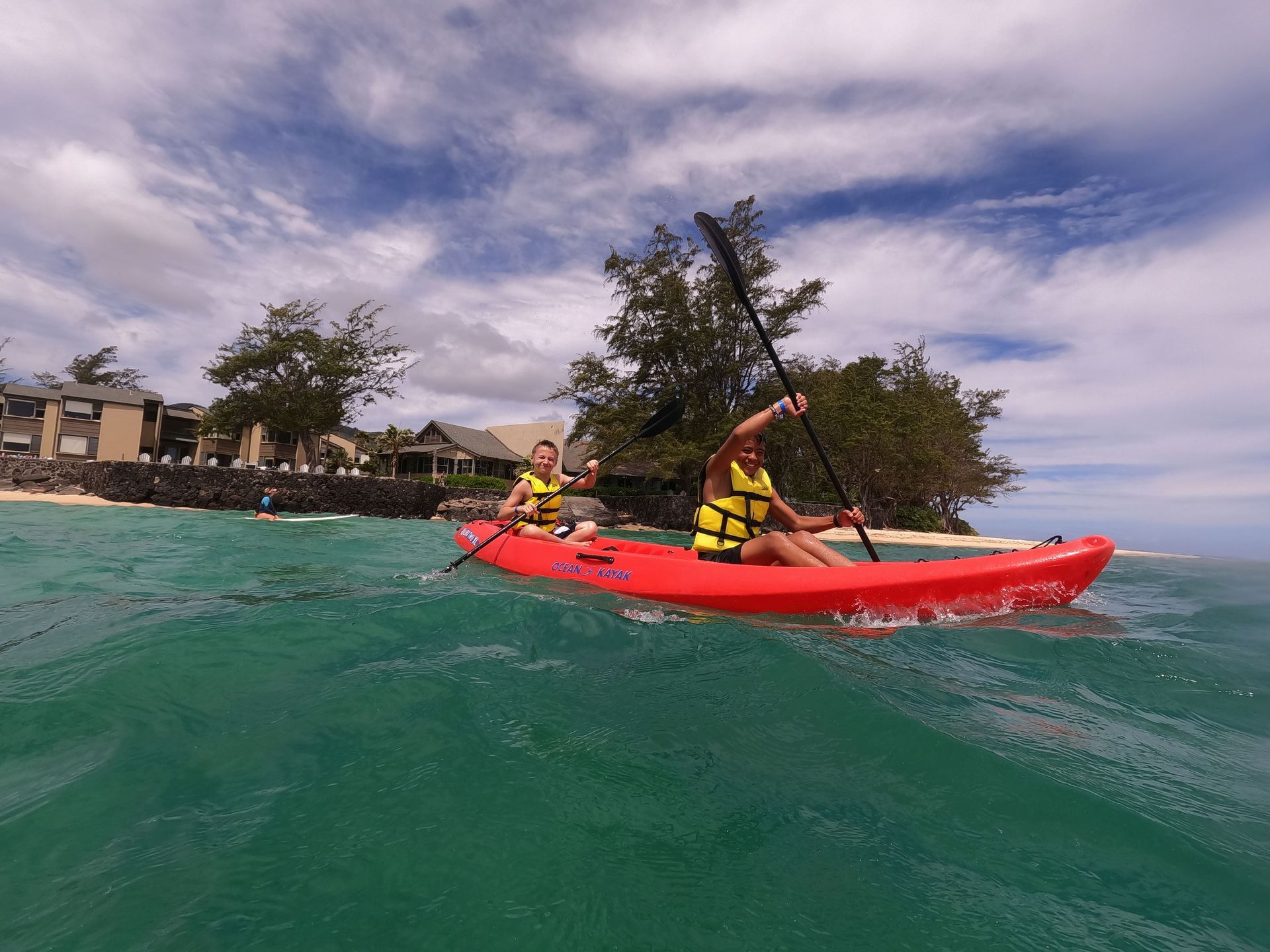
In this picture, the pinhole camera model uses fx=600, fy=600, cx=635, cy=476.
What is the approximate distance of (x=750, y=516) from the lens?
5.63 meters

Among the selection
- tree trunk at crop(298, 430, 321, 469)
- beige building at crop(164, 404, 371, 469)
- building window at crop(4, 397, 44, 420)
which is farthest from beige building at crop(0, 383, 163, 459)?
tree trunk at crop(298, 430, 321, 469)

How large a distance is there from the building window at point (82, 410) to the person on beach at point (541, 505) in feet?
120

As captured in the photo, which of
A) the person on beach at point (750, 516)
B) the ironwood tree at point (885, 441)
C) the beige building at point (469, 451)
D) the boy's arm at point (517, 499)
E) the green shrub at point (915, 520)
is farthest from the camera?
the beige building at point (469, 451)

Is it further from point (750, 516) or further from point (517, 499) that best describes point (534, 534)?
point (750, 516)

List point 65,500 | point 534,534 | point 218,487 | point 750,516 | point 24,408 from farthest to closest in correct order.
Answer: point 24,408 < point 218,487 < point 65,500 < point 534,534 < point 750,516

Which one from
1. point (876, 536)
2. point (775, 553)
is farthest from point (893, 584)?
point (876, 536)

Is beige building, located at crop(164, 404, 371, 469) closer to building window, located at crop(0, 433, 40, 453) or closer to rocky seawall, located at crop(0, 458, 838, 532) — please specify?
building window, located at crop(0, 433, 40, 453)

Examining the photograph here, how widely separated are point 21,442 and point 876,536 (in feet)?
139

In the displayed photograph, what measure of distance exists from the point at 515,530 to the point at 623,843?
5.89 metres

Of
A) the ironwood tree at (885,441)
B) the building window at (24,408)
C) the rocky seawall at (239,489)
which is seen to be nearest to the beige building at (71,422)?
the building window at (24,408)

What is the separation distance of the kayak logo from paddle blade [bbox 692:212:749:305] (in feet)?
10.1

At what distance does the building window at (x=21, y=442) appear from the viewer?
30891 millimetres

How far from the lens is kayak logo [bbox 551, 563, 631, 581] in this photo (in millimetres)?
5657

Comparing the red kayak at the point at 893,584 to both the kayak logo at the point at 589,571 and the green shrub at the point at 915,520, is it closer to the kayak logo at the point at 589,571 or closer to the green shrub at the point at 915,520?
the kayak logo at the point at 589,571
